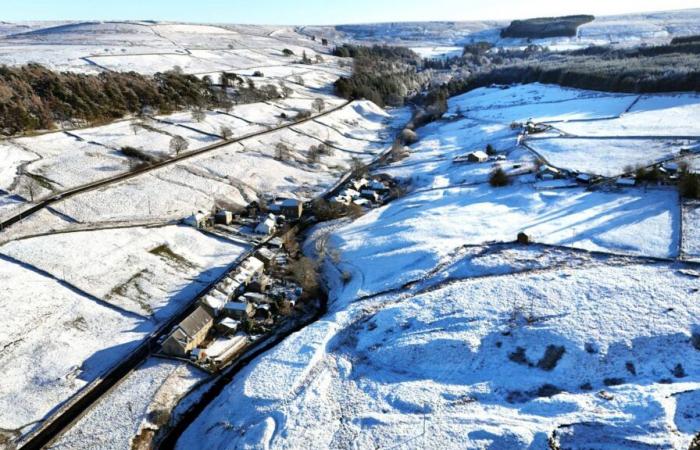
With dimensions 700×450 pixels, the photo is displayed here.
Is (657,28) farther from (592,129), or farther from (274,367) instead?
(274,367)

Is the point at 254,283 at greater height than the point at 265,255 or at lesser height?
lesser

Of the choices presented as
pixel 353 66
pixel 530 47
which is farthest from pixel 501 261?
pixel 530 47

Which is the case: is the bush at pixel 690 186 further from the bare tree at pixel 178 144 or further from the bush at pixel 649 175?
the bare tree at pixel 178 144

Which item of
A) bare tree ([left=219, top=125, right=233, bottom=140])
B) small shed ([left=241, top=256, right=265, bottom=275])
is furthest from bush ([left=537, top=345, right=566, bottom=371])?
bare tree ([left=219, top=125, right=233, bottom=140])

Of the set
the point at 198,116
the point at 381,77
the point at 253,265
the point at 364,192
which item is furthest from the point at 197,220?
the point at 381,77

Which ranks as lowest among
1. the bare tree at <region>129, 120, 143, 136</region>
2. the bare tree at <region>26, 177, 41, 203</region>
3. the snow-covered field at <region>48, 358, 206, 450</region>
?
the snow-covered field at <region>48, 358, 206, 450</region>

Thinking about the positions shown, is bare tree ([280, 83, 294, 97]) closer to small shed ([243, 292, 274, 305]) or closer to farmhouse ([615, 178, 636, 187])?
farmhouse ([615, 178, 636, 187])

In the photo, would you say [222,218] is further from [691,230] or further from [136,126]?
[691,230]
